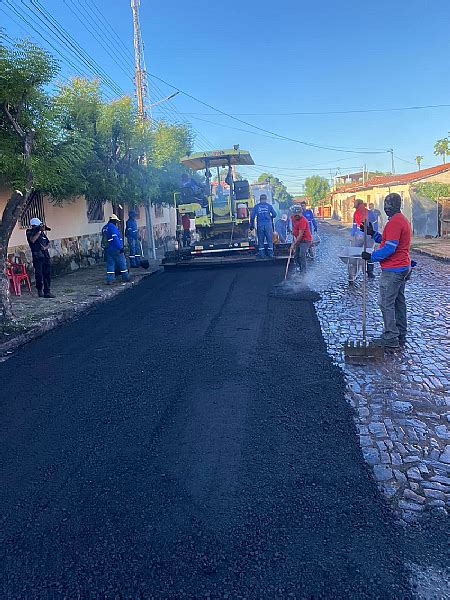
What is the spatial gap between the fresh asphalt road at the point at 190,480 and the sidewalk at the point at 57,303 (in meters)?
1.35

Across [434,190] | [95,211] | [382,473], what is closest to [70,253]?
[95,211]

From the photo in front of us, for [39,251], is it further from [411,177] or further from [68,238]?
[411,177]

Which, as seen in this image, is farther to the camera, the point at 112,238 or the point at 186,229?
the point at 186,229

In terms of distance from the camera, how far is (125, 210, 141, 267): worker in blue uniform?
17188 millimetres

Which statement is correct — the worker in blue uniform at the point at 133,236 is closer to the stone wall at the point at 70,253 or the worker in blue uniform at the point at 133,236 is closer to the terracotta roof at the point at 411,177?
the stone wall at the point at 70,253

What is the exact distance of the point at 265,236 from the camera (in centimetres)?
1562

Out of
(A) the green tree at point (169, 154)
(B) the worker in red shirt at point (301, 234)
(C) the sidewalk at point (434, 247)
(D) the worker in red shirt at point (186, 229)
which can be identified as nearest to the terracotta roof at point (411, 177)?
(C) the sidewalk at point (434, 247)

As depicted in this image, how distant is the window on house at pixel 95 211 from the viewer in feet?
65.4

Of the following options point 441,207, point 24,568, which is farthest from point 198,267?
point 24,568

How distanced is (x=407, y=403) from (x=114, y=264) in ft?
35.5

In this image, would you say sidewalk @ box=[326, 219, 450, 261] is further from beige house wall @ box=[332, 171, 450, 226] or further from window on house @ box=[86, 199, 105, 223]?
window on house @ box=[86, 199, 105, 223]

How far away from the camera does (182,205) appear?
16938mm

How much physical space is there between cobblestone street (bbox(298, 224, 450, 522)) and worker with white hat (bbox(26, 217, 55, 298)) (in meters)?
6.08

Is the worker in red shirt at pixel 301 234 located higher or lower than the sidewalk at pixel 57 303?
higher
